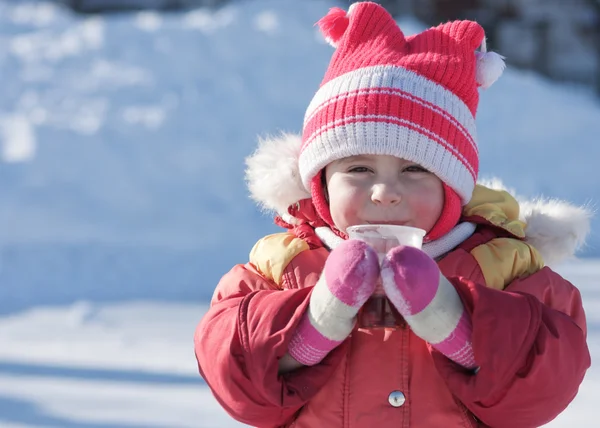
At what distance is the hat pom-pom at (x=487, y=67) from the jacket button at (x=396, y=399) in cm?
69

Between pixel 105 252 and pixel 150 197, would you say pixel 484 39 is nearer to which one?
pixel 105 252

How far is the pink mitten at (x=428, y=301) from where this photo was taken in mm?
1682

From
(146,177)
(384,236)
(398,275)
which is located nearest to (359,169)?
(384,236)

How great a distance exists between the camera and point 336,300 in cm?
174

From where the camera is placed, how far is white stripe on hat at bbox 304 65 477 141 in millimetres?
2023

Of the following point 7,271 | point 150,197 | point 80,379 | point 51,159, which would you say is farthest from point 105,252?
point 80,379

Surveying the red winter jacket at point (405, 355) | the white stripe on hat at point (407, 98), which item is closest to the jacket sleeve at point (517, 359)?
the red winter jacket at point (405, 355)

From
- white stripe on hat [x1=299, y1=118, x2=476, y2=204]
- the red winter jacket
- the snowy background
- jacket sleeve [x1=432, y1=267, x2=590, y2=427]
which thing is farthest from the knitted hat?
the snowy background

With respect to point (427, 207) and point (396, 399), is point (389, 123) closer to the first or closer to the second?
point (427, 207)

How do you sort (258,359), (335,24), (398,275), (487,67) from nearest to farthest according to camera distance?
(398,275)
(258,359)
(487,67)
(335,24)

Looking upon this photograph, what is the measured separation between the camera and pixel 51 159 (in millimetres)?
8312

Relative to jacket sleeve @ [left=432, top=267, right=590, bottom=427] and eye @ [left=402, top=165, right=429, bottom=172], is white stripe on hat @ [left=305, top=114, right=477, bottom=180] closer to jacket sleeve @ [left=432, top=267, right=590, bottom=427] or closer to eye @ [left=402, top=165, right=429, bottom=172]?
eye @ [left=402, top=165, right=429, bottom=172]

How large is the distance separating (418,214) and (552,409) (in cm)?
43

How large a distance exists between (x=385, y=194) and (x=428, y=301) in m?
0.26
